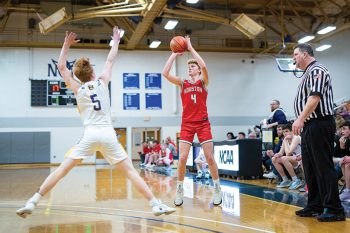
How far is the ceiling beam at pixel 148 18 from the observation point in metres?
16.2

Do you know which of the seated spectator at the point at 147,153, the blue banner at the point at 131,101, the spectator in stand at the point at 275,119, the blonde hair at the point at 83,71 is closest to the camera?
the blonde hair at the point at 83,71

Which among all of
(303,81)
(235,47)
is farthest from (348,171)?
(235,47)

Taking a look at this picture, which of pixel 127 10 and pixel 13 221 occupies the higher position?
pixel 127 10

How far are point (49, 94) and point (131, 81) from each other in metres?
4.72

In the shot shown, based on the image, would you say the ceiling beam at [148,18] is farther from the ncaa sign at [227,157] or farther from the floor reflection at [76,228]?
the floor reflection at [76,228]

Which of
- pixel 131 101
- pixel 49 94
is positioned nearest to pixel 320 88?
pixel 131 101

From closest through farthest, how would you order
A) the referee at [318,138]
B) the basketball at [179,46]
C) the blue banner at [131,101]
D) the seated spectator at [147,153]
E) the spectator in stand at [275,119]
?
the referee at [318,138]
the basketball at [179,46]
the spectator in stand at [275,119]
the seated spectator at [147,153]
the blue banner at [131,101]

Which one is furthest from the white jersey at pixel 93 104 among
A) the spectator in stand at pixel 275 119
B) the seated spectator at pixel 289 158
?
the spectator in stand at pixel 275 119

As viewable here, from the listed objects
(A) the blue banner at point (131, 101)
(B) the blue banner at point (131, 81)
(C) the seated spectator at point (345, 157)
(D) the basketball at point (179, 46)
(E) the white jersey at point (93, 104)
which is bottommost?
(C) the seated spectator at point (345, 157)

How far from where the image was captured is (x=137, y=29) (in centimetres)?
2005

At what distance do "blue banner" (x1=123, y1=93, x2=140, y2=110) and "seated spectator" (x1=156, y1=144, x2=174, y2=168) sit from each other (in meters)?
6.93

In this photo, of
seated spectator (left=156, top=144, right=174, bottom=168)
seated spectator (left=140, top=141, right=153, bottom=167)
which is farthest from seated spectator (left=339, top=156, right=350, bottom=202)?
seated spectator (left=140, top=141, right=153, bottom=167)

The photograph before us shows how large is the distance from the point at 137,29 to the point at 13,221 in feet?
54.0

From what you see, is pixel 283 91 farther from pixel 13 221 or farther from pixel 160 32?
pixel 13 221
